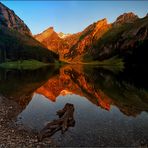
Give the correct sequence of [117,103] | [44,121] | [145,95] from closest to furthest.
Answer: [44,121], [117,103], [145,95]

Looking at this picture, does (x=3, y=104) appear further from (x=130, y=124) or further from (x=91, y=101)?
(x=130, y=124)

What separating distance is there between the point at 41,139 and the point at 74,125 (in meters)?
7.76

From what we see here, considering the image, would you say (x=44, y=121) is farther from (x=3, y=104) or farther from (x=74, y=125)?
(x=3, y=104)

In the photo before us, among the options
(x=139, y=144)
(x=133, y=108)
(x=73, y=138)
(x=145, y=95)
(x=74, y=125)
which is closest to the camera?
(x=139, y=144)

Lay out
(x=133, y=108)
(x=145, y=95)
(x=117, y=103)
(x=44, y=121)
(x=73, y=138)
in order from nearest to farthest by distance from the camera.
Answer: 1. (x=73, y=138)
2. (x=44, y=121)
3. (x=133, y=108)
4. (x=117, y=103)
5. (x=145, y=95)

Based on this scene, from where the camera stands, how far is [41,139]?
1227 inches

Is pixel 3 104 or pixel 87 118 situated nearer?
pixel 87 118

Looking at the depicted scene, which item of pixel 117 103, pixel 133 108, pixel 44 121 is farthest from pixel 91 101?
pixel 44 121

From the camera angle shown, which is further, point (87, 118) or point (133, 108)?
point (133, 108)

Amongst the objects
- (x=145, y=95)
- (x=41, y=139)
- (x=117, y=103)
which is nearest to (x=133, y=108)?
(x=117, y=103)

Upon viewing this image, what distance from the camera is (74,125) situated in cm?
3794

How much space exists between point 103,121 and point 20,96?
31326 mm

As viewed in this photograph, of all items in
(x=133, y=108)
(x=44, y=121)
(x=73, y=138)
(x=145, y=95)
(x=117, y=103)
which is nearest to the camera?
(x=73, y=138)

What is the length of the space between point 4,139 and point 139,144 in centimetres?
1492
